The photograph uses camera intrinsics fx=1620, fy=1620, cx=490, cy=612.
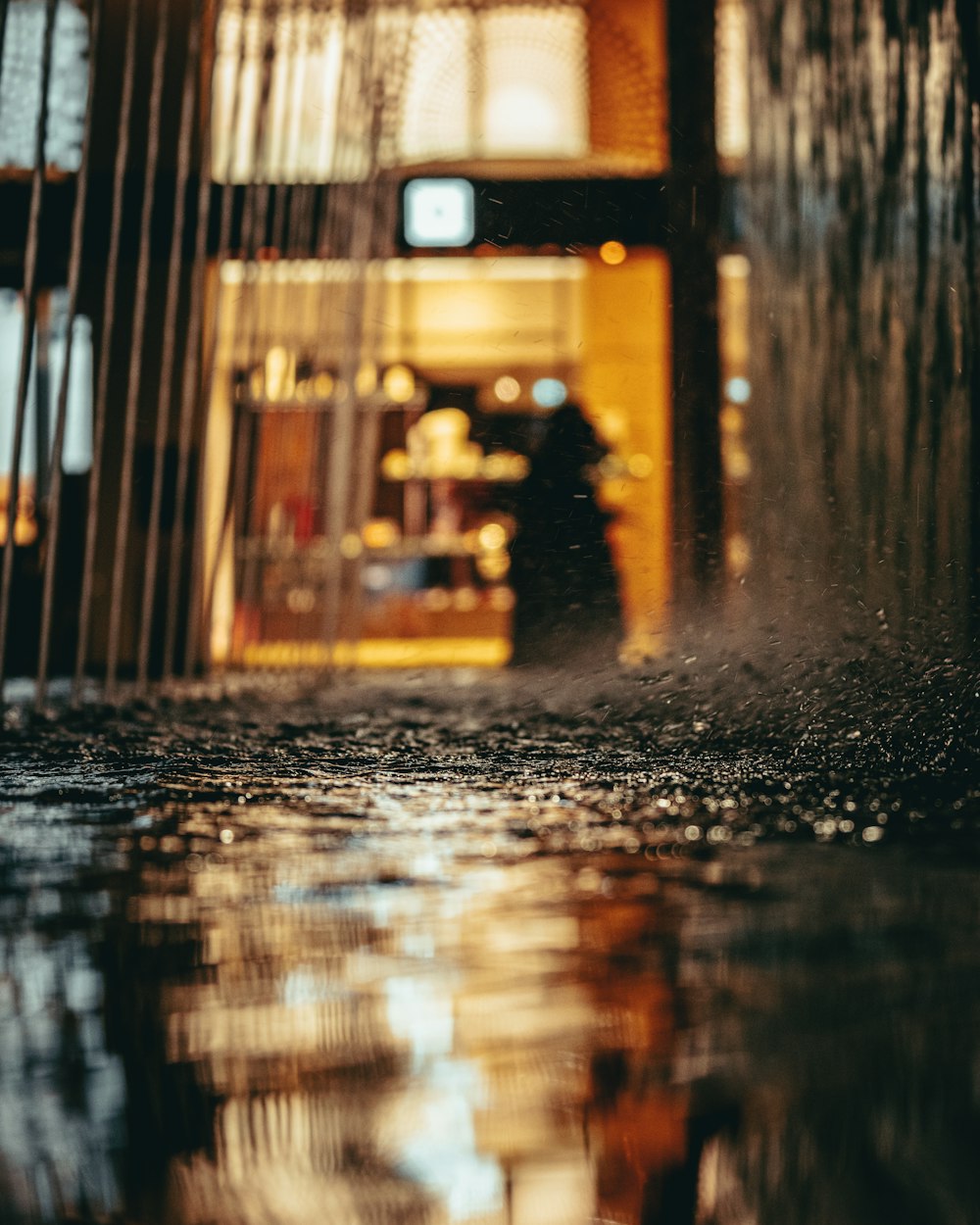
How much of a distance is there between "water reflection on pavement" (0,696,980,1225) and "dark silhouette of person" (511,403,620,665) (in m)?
3.63

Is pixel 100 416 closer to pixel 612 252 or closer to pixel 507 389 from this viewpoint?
pixel 612 252

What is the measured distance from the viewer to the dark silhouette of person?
15.0 feet

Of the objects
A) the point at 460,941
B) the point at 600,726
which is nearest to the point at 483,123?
the point at 600,726

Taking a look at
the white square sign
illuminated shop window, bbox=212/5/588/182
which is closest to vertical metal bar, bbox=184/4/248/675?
illuminated shop window, bbox=212/5/588/182

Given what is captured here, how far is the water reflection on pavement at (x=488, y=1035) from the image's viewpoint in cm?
35

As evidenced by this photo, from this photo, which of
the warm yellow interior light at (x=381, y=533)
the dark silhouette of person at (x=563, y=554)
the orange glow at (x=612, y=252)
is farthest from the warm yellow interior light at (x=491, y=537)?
the orange glow at (x=612, y=252)

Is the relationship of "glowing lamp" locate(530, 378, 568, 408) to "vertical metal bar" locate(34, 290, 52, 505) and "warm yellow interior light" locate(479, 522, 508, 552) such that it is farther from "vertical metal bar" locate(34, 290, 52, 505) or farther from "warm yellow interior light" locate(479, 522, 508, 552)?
"vertical metal bar" locate(34, 290, 52, 505)

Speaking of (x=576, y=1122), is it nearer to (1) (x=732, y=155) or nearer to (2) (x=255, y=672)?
(2) (x=255, y=672)

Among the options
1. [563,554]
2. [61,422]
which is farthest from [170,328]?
[563,554]

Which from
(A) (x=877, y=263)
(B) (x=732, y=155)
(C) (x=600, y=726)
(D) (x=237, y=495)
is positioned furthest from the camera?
(B) (x=732, y=155)

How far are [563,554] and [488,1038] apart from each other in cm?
515

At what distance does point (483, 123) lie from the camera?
613 centimetres

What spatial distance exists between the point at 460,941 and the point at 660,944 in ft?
0.25

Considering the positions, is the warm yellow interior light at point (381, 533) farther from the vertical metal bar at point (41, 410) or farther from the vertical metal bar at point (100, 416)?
the vertical metal bar at point (100, 416)
